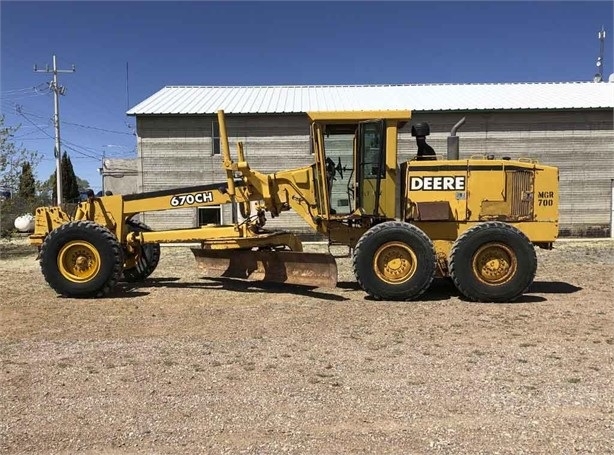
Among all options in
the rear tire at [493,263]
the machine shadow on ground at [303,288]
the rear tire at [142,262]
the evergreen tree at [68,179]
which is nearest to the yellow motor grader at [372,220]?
the rear tire at [493,263]

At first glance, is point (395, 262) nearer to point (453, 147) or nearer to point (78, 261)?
point (453, 147)

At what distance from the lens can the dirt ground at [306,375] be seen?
3.72 m

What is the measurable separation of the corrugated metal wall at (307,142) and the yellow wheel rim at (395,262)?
12.8 meters

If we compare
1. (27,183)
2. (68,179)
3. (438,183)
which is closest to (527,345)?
(438,183)

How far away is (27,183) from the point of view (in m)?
23.5

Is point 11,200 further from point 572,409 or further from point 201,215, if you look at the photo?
point 572,409

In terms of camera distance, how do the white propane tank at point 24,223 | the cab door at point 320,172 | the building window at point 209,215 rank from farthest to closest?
the white propane tank at point 24,223 < the building window at point 209,215 < the cab door at point 320,172

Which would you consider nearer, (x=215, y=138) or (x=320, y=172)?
(x=320, y=172)

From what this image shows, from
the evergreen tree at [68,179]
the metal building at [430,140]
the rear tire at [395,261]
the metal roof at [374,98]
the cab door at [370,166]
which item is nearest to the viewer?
the rear tire at [395,261]

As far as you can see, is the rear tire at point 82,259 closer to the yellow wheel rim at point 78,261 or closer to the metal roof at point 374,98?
the yellow wheel rim at point 78,261

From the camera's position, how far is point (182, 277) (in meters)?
11.3

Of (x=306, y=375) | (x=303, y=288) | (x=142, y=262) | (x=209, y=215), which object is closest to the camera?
(x=306, y=375)

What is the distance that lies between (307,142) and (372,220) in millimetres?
12450

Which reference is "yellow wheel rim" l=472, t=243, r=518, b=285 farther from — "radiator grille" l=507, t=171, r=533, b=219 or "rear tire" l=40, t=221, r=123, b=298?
"rear tire" l=40, t=221, r=123, b=298
